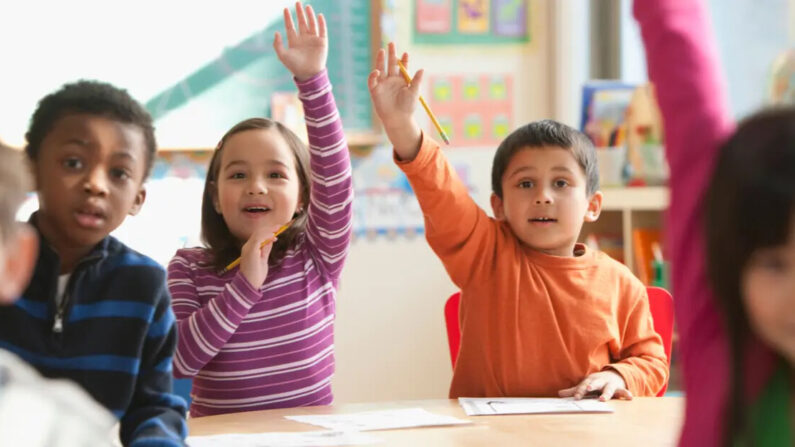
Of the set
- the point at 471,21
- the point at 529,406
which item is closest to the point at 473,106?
the point at 471,21

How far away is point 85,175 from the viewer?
104cm

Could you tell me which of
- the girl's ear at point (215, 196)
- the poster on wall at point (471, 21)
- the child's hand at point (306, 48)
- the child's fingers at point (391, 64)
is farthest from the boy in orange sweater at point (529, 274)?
the poster on wall at point (471, 21)

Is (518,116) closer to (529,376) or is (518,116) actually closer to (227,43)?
(227,43)

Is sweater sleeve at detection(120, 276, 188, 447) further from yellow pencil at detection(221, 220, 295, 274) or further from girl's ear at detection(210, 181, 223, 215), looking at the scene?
girl's ear at detection(210, 181, 223, 215)

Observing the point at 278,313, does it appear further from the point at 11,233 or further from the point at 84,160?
the point at 11,233

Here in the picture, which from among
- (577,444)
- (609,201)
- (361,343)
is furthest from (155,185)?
(577,444)

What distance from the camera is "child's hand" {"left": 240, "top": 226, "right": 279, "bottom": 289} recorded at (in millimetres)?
1605

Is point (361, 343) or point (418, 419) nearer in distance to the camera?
point (418, 419)

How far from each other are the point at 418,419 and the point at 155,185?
2.01 m

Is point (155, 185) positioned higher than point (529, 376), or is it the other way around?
point (155, 185)

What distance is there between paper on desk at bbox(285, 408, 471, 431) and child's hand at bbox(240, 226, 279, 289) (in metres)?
0.32

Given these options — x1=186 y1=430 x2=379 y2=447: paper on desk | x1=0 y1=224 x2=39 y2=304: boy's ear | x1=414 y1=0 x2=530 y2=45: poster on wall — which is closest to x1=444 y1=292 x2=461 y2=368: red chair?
x1=186 y1=430 x2=379 y2=447: paper on desk

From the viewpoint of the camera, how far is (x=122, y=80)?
3225mm

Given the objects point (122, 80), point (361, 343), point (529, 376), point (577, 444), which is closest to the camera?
point (577, 444)
